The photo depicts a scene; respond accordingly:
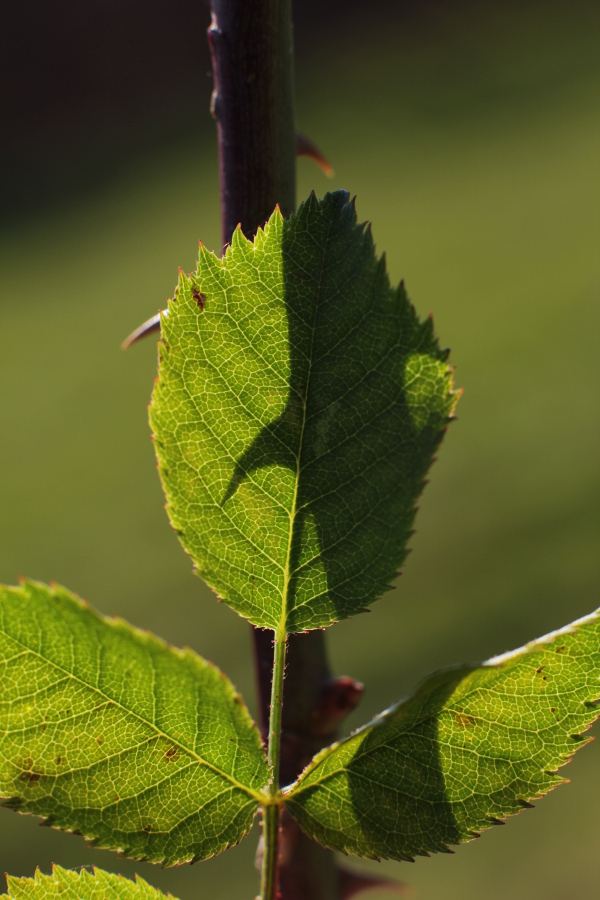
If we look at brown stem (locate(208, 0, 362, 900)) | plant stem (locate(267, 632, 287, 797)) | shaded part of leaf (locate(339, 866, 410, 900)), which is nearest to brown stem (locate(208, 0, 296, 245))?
brown stem (locate(208, 0, 362, 900))

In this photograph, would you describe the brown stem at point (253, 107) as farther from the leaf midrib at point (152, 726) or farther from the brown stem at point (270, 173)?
the leaf midrib at point (152, 726)

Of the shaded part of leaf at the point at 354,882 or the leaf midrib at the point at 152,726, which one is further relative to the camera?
the shaded part of leaf at the point at 354,882

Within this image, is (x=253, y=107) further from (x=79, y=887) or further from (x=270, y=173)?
(x=79, y=887)

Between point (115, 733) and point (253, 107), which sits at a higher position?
point (253, 107)

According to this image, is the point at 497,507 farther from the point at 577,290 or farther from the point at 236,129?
the point at 236,129

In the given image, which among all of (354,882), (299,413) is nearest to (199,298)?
(299,413)

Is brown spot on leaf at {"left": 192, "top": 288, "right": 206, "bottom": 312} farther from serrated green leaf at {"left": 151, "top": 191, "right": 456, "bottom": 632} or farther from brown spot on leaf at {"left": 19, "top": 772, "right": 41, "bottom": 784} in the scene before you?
brown spot on leaf at {"left": 19, "top": 772, "right": 41, "bottom": 784}

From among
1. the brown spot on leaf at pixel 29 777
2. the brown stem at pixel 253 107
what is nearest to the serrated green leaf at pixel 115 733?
the brown spot on leaf at pixel 29 777
